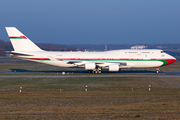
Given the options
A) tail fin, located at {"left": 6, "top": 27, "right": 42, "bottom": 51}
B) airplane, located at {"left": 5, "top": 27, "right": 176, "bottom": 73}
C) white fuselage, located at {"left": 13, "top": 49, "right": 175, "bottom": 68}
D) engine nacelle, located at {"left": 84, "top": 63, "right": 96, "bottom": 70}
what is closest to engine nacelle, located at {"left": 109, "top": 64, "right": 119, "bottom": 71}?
airplane, located at {"left": 5, "top": 27, "right": 176, "bottom": 73}

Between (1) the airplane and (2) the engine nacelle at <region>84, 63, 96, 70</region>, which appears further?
(1) the airplane

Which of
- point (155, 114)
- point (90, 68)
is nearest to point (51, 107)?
point (155, 114)

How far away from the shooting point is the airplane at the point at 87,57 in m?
44.5

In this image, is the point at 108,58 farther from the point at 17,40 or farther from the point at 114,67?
the point at 17,40

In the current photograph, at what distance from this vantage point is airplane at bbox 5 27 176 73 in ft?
146

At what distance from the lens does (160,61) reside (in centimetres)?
4544

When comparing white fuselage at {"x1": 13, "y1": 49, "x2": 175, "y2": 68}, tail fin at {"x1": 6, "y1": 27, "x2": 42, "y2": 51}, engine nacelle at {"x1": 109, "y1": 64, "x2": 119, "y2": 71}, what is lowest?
engine nacelle at {"x1": 109, "y1": 64, "x2": 119, "y2": 71}

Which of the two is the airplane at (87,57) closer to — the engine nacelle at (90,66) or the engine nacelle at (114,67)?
the engine nacelle at (90,66)

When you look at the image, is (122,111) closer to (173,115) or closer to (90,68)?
(173,115)

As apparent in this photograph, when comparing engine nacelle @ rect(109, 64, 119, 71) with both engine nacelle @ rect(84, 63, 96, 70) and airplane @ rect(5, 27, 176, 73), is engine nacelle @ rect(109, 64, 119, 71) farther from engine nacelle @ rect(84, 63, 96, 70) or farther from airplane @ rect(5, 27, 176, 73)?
engine nacelle @ rect(84, 63, 96, 70)

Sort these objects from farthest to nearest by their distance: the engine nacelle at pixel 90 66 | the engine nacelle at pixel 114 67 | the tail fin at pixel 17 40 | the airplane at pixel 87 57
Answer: the tail fin at pixel 17 40 < the airplane at pixel 87 57 < the engine nacelle at pixel 90 66 < the engine nacelle at pixel 114 67

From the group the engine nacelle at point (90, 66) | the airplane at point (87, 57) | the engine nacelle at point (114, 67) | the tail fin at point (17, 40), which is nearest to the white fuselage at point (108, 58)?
the airplane at point (87, 57)

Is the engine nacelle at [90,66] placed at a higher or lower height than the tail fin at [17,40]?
lower

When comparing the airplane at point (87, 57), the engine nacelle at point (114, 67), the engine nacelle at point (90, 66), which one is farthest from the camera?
the airplane at point (87, 57)
